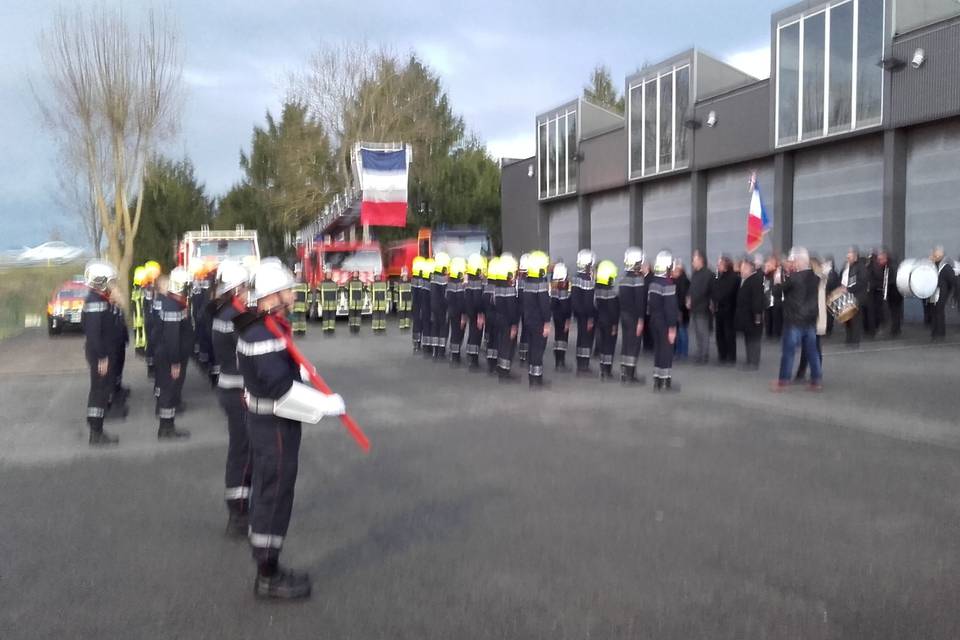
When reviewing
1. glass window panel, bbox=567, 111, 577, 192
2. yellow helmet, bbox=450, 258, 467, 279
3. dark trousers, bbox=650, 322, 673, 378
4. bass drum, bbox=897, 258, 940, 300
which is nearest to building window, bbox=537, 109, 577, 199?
glass window panel, bbox=567, 111, 577, 192

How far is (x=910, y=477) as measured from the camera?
7.19m

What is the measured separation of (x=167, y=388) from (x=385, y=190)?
16156mm

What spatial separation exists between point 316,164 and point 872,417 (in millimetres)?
39184

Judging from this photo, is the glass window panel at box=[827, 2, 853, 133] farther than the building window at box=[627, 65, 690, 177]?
No

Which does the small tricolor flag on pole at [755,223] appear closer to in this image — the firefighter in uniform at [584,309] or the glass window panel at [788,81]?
the glass window panel at [788,81]

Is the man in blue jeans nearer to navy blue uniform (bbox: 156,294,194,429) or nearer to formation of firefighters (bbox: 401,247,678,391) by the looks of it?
formation of firefighters (bbox: 401,247,678,391)

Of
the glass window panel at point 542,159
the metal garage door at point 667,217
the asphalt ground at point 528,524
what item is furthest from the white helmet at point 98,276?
the glass window panel at point 542,159

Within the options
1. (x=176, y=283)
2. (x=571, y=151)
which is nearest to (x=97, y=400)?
(x=176, y=283)

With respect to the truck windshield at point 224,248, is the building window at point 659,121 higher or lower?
higher

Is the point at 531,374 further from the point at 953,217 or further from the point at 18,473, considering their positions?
the point at 953,217

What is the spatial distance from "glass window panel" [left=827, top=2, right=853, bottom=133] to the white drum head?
5656 mm

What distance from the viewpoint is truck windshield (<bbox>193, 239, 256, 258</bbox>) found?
80.2ft

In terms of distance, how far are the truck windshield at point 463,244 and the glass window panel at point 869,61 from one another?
12.4m

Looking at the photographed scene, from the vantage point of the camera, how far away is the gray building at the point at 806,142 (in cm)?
1941
